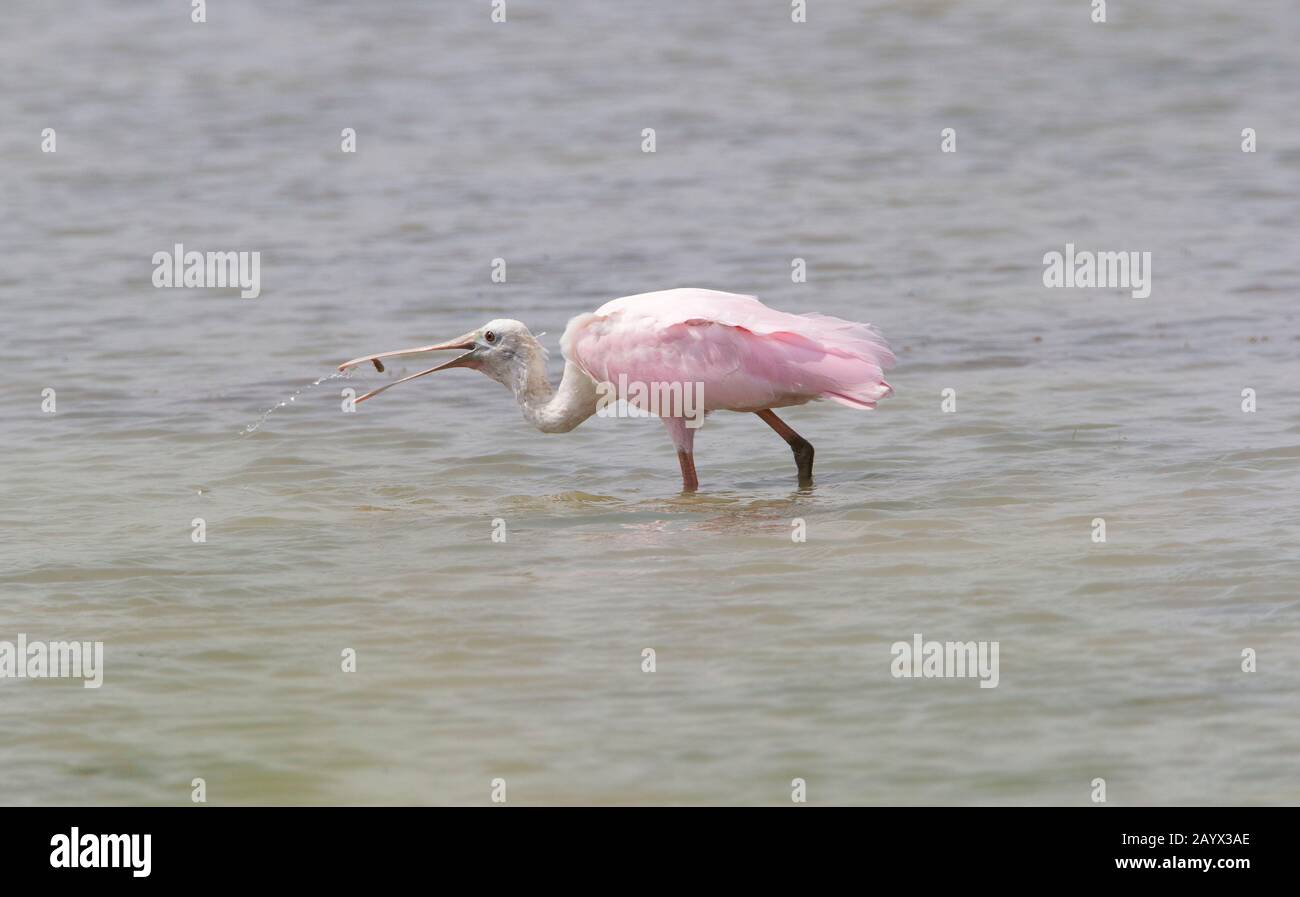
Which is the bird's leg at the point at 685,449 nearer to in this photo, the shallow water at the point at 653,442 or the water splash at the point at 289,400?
the shallow water at the point at 653,442

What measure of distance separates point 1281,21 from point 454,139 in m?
11.0

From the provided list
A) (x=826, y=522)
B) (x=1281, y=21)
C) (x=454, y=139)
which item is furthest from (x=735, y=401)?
(x=1281, y=21)

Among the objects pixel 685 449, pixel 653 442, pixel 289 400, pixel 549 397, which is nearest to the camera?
pixel 685 449

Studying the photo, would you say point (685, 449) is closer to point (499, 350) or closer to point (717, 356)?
point (717, 356)

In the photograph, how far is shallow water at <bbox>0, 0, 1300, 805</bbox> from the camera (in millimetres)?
6613

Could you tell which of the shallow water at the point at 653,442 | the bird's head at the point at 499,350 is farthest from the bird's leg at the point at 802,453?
the bird's head at the point at 499,350

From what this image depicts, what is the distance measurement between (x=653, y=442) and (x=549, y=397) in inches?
45.6

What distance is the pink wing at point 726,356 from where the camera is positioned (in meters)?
9.78

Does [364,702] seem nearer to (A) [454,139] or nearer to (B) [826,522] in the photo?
(B) [826,522]

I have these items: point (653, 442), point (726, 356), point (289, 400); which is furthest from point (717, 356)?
point (289, 400)

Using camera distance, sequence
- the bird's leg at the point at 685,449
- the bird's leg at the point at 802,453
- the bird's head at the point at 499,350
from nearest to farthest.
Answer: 1. the bird's leg at the point at 685,449
2. the bird's leg at the point at 802,453
3. the bird's head at the point at 499,350

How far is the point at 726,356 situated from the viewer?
32.1ft

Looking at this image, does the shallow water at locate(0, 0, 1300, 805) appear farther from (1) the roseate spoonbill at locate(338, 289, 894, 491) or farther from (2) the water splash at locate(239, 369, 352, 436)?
(1) the roseate spoonbill at locate(338, 289, 894, 491)

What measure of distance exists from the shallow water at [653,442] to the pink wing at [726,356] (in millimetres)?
531
